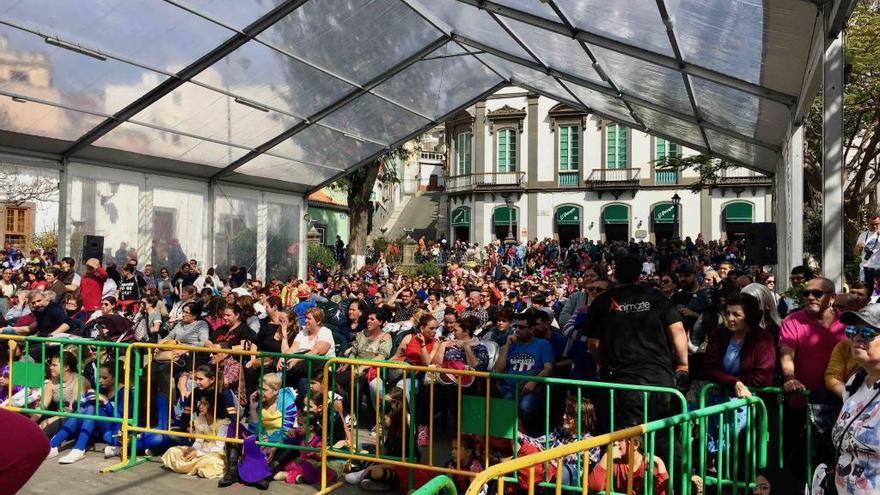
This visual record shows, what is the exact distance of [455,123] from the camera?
161 ft

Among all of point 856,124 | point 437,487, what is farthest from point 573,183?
point 437,487

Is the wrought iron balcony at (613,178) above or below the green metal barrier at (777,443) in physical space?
above

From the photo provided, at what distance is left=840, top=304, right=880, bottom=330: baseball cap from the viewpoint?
3514 millimetres

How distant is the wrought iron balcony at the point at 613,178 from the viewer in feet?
142

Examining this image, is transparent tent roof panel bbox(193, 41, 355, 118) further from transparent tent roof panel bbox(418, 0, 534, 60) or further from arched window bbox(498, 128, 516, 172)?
arched window bbox(498, 128, 516, 172)

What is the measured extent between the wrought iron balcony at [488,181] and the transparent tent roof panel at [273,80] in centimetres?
3117

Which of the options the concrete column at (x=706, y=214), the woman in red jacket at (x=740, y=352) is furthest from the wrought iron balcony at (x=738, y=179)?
the woman in red jacket at (x=740, y=352)

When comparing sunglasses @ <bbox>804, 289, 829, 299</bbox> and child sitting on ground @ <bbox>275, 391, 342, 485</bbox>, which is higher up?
sunglasses @ <bbox>804, 289, 829, 299</bbox>

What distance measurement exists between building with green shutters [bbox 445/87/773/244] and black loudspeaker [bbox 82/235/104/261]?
29.1 metres

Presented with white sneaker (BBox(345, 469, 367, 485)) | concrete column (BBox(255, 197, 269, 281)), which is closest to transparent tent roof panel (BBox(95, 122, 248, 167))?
concrete column (BBox(255, 197, 269, 281))

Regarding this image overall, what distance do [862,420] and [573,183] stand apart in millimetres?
42294

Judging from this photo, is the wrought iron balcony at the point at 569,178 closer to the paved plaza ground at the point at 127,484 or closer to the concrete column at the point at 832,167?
the concrete column at the point at 832,167

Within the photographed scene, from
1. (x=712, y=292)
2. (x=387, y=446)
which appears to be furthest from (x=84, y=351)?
(x=712, y=292)

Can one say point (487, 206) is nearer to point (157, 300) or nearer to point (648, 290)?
point (157, 300)
